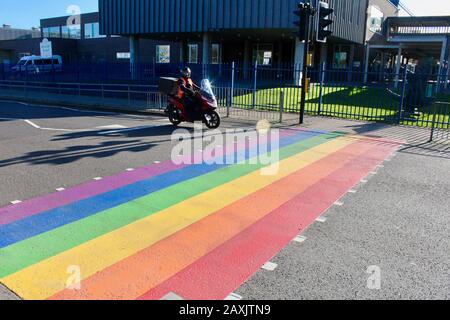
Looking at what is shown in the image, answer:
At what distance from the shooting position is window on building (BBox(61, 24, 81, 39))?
178ft

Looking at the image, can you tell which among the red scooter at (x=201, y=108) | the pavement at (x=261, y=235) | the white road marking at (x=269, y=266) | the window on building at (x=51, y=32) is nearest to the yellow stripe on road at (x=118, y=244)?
the pavement at (x=261, y=235)

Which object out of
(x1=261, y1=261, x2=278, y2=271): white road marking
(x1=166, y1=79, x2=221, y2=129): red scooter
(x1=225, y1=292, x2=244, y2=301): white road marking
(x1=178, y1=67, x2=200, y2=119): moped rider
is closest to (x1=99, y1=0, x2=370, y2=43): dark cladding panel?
(x1=178, y1=67, x2=200, y2=119): moped rider

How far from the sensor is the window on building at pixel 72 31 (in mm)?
54344

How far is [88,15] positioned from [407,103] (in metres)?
48.7

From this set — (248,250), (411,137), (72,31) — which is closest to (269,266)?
(248,250)

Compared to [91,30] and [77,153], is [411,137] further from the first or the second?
[91,30]

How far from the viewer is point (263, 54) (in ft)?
108

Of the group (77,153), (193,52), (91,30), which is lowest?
(77,153)

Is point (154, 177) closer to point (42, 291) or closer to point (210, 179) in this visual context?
point (210, 179)

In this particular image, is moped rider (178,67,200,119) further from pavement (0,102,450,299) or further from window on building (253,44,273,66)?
window on building (253,44,273,66)

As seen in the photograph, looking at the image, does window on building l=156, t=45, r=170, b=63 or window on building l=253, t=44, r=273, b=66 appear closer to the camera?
window on building l=253, t=44, r=273, b=66

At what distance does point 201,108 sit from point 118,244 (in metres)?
7.34

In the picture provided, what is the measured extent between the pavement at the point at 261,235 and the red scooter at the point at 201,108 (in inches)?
125

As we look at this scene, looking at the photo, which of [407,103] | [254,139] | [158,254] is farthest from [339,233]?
[407,103]
